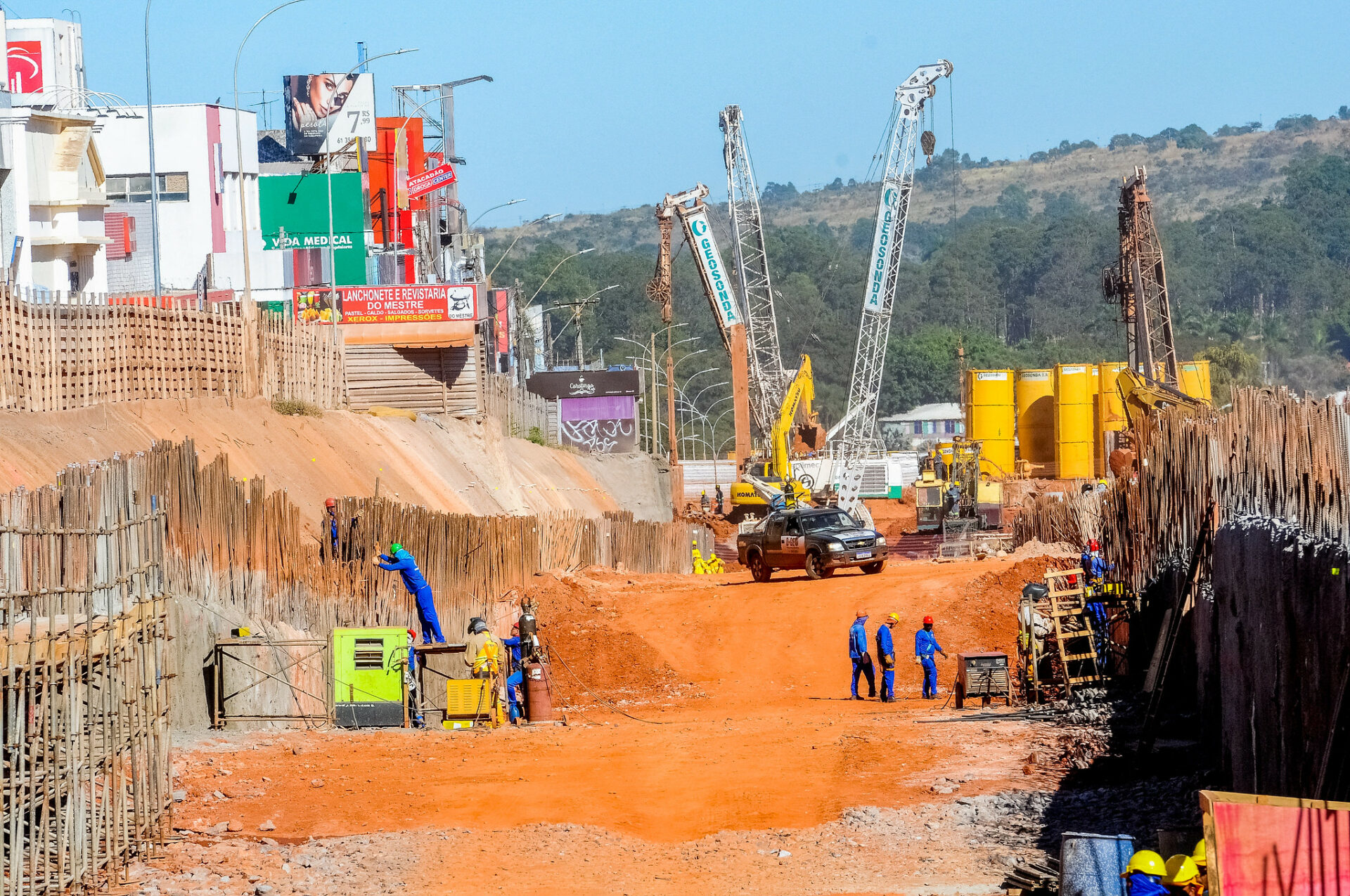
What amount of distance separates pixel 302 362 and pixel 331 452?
10.6ft

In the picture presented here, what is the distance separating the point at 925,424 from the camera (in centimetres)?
14562

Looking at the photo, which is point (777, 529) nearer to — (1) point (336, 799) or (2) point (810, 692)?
(2) point (810, 692)

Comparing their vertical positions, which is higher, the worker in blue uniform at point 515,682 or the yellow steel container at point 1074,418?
the yellow steel container at point 1074,418

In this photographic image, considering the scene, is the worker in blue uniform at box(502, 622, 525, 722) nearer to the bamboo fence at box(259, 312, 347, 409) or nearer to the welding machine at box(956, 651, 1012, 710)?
the welding machine at box(956, 651, 1012, 710)

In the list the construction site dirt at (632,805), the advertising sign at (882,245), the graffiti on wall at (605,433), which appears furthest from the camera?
the graffiti on wall at (605,433)

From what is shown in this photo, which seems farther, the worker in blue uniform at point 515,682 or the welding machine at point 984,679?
the welding machine at point 984,679

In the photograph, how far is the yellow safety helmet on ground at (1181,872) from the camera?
9.57 metres

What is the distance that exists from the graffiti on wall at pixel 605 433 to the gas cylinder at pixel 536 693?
60.0 m

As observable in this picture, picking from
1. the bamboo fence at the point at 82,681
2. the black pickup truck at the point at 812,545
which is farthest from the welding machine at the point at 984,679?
the black pickup truck at the point at 812,545

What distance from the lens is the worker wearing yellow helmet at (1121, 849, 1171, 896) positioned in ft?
32.2

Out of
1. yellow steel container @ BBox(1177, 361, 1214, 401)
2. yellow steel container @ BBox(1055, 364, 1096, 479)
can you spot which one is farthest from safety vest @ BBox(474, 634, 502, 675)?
yellow steel container @ BBox(1055, 364, 1096, 479)

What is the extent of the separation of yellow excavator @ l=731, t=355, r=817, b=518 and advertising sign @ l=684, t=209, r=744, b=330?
12.6ft

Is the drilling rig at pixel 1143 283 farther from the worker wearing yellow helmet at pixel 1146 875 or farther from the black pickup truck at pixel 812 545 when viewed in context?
the worker wearing yellow helmet at pixel 1146 875

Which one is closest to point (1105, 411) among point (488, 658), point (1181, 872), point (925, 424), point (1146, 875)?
point (488, 658)
